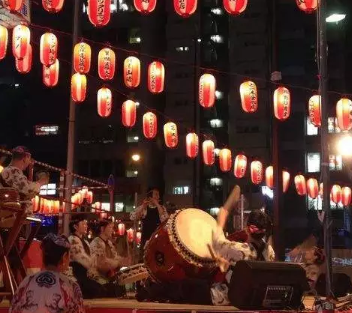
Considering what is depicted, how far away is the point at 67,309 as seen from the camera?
13.4 ft

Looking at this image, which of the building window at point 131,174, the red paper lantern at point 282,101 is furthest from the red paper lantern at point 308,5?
the building window at point 131,174

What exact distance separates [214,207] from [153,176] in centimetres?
736

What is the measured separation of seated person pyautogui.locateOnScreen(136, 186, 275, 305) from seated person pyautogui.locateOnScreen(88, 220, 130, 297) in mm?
2159

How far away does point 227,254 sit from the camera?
7.24 metres

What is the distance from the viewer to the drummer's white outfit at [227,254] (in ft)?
23.2

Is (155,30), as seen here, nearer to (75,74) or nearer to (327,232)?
(75,74)

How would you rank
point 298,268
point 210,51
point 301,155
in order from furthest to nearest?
point 210,51 → point 301,155 → point 298,268

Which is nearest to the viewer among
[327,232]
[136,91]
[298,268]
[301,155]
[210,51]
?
[298,268]

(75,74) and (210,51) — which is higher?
(210,51)

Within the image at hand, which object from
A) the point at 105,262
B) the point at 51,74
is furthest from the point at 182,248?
the point at 51,74

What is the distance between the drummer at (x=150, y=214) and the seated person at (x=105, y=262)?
66cm

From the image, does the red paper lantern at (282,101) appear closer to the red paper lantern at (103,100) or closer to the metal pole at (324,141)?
the red paper lantern at (103,100)

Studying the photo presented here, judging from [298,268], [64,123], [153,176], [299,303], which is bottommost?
[299,303]

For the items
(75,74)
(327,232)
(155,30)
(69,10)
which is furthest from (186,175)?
(327,232)
